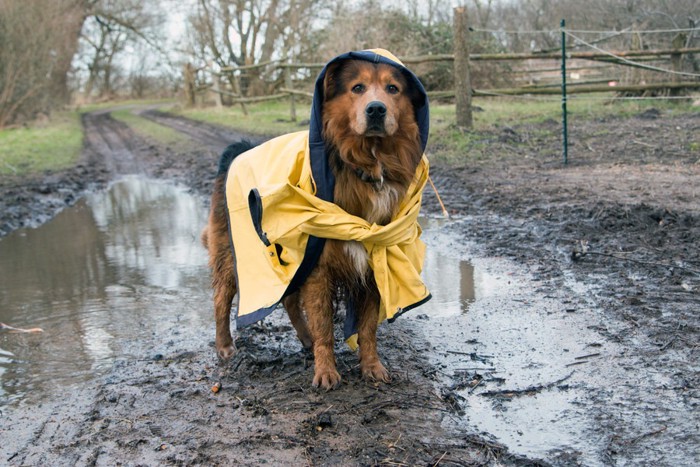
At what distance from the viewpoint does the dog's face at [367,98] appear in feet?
12.6

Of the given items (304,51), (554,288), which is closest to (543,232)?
(554,288)

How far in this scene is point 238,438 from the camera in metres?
3.50

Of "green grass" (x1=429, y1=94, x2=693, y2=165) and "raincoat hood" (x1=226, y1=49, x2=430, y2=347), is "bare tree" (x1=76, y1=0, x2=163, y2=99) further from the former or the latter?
"raincoat hood" (x1=226, y1=49, x2=430, y2=347)

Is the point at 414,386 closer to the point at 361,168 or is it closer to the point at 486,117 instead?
A: the point at 361,168

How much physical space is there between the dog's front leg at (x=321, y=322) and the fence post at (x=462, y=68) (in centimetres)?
1044

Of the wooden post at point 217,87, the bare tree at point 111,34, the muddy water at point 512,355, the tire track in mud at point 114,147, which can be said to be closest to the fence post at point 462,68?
→ the tire track in mud at point 114,147

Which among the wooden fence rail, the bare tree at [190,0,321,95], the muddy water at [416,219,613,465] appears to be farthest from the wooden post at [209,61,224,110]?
the muddy water at [416,219,613,465]

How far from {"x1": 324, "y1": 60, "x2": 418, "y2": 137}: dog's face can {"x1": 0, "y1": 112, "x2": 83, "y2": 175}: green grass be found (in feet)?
35.2

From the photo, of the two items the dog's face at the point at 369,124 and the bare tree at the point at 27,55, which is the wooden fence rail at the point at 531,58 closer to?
the dog's face at the point at 369,124

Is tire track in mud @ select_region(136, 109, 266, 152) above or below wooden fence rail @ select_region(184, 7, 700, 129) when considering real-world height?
below

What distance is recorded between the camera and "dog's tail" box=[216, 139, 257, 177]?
487cm

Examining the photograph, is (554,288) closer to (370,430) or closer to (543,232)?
(543,232)

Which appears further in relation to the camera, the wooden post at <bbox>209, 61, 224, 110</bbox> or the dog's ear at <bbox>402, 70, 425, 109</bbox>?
the wooden post at <bbox>209, 61, 224, 110</bbox>

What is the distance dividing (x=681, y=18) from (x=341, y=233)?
19134 millimetres
